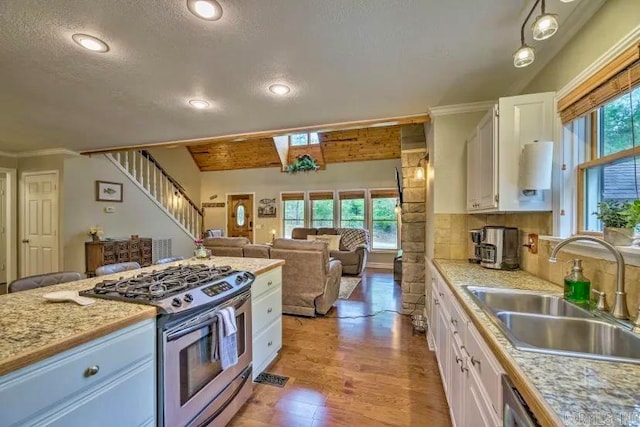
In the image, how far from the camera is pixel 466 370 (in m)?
1.34

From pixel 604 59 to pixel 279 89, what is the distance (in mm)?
2090

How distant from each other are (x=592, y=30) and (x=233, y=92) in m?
2.47

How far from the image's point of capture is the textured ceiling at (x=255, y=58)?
151 cm

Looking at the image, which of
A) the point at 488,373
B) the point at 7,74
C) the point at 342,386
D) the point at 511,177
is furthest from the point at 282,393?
the point at 7,74

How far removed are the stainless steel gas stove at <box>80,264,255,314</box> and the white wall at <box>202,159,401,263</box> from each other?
5861 millimetres

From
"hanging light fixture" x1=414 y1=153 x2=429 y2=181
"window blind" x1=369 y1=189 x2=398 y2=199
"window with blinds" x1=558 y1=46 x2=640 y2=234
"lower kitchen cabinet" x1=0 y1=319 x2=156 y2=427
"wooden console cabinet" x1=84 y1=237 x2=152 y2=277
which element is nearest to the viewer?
"lower kitchen cabinet" x1=0 y1=319 x2=156 y2=427

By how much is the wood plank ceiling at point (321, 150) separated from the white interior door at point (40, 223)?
2.62 metres

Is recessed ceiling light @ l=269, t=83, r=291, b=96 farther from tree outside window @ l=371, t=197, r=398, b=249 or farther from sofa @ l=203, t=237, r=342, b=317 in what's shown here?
tree outside window @ l=371, t=197, r=398, b=249

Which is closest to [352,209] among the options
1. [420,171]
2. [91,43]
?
[420,171]

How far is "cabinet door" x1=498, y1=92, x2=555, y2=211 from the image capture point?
184 cm

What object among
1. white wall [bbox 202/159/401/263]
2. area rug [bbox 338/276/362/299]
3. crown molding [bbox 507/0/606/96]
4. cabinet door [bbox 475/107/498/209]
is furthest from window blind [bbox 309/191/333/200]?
crown molding [bbox 507/0/606/96]

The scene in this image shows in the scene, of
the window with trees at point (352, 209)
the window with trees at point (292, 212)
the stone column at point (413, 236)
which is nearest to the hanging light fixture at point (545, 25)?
the stone column at point (413, 236)

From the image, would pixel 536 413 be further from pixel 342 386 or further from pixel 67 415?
pixel 342 386

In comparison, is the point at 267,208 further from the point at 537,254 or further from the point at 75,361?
the point at 75,361
